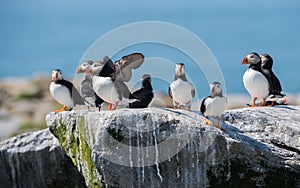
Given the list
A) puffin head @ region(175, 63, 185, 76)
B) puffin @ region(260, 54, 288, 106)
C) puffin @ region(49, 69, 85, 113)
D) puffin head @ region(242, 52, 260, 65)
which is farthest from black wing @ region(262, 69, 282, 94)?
puffin @ region(49, 69, 85, 113)

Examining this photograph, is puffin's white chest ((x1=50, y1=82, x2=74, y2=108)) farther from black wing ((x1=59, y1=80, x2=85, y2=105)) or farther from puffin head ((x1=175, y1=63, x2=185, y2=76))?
puffin head ((x1=175, y1=63, x2=185, y2=76))

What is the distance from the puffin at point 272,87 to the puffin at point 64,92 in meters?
2.74

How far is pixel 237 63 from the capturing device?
63375 millimetres

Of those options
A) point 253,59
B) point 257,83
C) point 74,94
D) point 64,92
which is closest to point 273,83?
point 257,83

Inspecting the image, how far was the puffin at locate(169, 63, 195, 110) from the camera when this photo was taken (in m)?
9.37

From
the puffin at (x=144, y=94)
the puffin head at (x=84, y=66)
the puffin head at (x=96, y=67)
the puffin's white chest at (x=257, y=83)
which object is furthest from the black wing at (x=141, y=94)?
the puffin's white chest at (x=257, y=83)

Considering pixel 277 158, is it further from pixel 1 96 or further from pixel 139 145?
pixel 1 96

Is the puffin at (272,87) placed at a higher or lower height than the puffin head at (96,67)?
lower

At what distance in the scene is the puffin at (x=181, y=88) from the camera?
9.37 metres

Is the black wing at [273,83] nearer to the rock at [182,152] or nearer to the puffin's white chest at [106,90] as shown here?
the rock at [182,152]

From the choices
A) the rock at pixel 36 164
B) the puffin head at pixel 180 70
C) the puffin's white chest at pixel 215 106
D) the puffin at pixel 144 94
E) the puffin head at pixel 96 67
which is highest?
the puffin head at pixel 96 67

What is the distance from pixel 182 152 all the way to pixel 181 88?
1.13m

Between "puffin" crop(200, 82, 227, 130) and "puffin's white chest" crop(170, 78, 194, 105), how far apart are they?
0.67 m

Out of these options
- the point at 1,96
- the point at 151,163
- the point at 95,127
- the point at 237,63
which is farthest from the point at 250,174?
the point at 237,63
